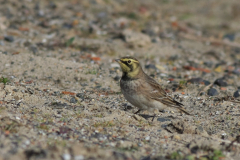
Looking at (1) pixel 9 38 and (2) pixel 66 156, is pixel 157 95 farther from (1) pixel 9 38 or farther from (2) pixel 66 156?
(1) pixel 9 38

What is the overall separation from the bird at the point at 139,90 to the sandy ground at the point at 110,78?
25 centimetres

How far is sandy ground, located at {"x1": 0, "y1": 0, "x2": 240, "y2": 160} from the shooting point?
17.3 feet

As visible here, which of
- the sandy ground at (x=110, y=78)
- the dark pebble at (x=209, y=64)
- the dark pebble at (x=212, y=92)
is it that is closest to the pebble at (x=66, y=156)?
the sandy ground at (x=110, y=78)

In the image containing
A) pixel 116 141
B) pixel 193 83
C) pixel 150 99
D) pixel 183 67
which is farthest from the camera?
pixel 183 67

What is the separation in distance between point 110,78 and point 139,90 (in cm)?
235

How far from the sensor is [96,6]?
14766mm

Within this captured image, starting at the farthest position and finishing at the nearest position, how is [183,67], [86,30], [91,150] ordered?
[86,30] → [183,67] → [91,150]

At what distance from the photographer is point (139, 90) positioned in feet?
22.1

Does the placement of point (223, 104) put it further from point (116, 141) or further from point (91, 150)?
point (91, 150)

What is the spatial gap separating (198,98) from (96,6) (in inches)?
311

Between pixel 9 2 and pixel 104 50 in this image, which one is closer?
pixel 104 50

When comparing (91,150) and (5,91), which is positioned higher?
(91,150)

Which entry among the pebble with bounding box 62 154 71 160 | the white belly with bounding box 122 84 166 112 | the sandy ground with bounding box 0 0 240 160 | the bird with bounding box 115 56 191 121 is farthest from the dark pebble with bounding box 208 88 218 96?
the pebble with bounding box 62 154 71 160

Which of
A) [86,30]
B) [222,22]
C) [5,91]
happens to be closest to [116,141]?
[5,91]
